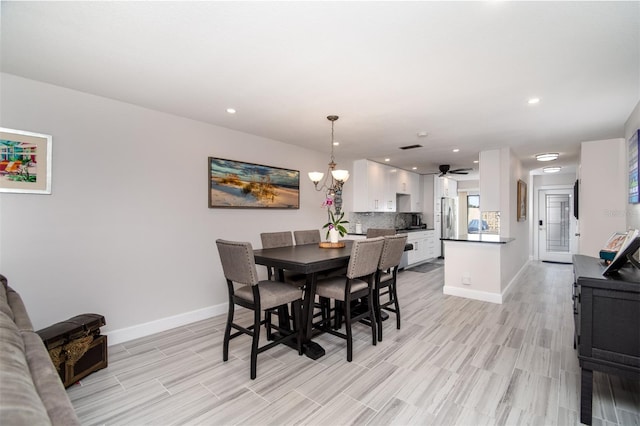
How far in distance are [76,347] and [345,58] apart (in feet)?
9.33

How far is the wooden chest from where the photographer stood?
206 centimetres

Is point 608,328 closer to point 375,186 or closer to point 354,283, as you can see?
point 354,283

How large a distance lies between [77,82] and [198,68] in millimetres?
1152

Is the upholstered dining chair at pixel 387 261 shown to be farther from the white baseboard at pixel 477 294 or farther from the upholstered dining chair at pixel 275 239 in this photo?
the white baseboard at pixel 477 294

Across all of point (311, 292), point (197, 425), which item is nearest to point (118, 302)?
point (197, 425)

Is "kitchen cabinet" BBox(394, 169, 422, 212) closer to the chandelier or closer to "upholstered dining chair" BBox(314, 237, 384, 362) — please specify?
the chandelier

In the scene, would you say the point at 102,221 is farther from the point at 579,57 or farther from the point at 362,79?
the point at 579,57

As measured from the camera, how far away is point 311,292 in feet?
8.71

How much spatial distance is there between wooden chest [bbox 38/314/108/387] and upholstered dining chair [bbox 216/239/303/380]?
97 cm

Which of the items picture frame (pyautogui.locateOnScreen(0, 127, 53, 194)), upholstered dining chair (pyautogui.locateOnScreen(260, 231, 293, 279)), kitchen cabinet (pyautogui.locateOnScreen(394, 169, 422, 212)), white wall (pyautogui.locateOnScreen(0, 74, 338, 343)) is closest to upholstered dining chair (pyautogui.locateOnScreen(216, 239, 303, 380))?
upholstered dining chair (pyautogui.locateOnScreen(260, 231, 293, 279))

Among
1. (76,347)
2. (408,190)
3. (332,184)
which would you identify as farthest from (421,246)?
(76,347)

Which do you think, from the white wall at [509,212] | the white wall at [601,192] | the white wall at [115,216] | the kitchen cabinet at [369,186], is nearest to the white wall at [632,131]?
the white wall at [601,192]

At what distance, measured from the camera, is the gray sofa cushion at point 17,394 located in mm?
687

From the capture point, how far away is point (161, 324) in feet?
10.4
